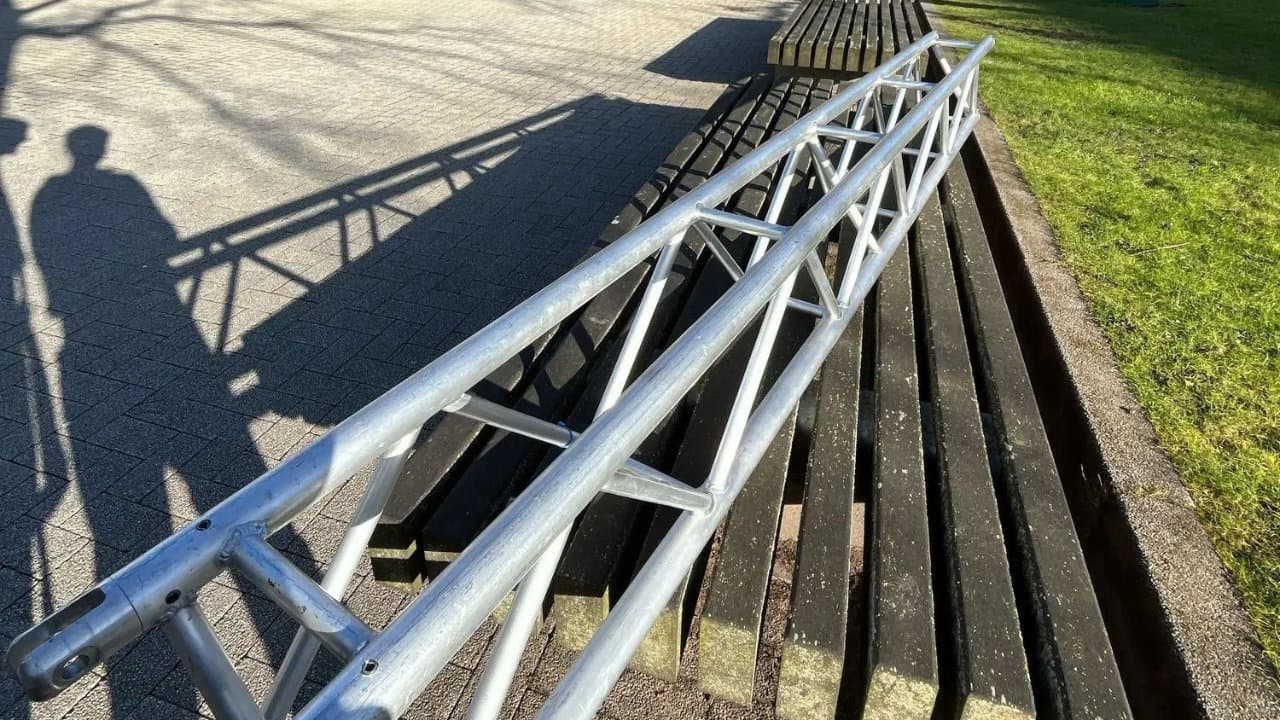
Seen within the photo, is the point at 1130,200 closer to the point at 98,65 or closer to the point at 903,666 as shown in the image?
the point at 903,666

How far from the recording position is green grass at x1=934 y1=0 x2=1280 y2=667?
2389 mm

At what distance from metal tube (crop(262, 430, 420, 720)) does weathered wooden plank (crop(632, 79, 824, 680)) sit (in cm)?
60

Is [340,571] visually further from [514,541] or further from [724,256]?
[724,256]

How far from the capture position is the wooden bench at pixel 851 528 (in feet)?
4.91

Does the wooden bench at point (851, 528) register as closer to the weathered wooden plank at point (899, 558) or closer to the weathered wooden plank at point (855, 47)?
the weathered wooden plank at point (899, 558)

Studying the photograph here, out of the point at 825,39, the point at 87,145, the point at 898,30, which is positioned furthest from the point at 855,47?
A: the point at 87,145

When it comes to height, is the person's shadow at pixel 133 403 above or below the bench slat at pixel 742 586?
below

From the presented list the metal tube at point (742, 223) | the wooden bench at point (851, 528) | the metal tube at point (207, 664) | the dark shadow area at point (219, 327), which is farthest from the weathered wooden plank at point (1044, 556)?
the dark shadow area at point (219, 327)

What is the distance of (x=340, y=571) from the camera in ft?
3.76

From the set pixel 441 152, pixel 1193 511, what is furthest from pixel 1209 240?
pixel 441 152

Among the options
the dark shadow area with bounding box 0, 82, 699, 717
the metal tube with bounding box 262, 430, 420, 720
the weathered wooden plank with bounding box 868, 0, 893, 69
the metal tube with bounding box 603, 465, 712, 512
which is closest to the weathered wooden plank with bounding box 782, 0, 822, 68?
the weathered wooden plank with bounding box 868, 0, 893, 69

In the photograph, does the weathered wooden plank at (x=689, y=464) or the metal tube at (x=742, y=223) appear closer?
the weathered wooden plank at (x=689, y=464)

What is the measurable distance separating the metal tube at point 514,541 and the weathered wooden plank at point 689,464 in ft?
1.90

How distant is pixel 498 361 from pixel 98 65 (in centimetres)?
867
